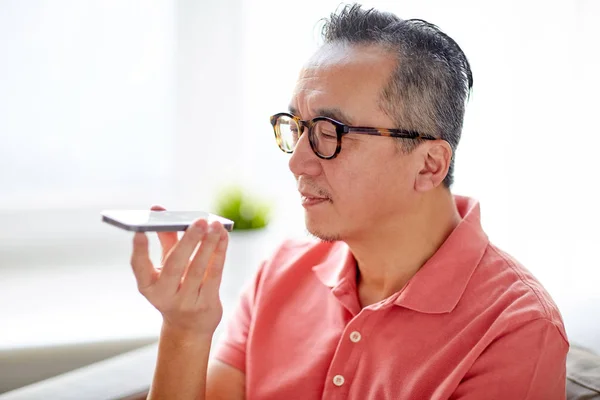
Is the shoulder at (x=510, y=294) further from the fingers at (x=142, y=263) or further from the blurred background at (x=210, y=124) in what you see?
the blurred background at (x=210, y=124)

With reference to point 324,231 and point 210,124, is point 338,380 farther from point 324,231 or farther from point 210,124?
point 210,124

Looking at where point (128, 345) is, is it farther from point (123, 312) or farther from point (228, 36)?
point (228, 36)

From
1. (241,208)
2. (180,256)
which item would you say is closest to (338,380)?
(180,256)

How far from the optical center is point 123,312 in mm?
2217

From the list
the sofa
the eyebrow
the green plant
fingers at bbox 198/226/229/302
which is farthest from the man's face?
the green plant

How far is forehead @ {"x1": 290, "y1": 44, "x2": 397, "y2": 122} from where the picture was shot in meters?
1.30

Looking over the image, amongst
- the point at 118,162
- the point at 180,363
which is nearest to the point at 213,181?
the point at 118,162

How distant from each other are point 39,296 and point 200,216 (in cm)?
144

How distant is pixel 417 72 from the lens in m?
1.32

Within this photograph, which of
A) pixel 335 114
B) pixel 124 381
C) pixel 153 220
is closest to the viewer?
pixel 153 220

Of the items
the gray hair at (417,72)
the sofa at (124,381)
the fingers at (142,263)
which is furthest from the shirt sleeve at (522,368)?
the fingers at (142,263)

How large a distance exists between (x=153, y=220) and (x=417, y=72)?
57 centimetres

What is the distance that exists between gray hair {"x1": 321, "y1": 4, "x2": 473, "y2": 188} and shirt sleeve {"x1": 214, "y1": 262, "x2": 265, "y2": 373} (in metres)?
0.49

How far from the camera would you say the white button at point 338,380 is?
127cm
